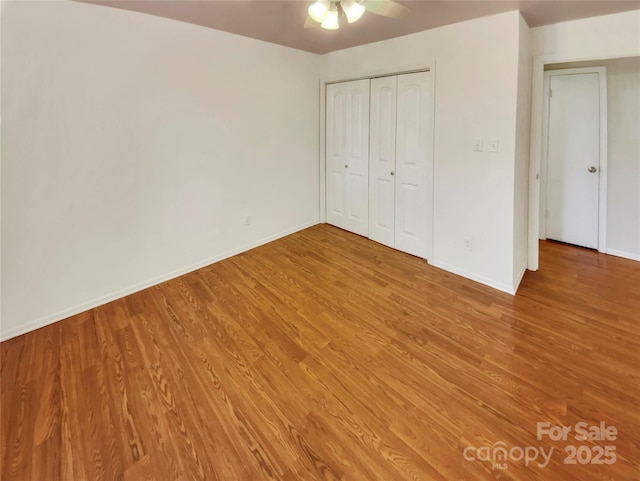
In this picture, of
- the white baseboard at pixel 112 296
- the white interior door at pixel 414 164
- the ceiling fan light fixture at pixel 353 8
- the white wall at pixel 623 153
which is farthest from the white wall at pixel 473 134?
the white baseboard at pixel 112 296

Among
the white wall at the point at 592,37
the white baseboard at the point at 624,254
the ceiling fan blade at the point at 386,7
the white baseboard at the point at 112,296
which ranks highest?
the white wall at the point at 592,37

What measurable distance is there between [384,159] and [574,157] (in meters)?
2.16

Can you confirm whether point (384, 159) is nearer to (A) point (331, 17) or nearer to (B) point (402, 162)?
(B) point (402, 162)

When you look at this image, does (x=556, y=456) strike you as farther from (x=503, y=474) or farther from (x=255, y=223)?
(x=255, y=223)

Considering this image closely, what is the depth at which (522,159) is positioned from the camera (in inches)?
114

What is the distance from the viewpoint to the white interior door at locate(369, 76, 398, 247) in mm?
3664

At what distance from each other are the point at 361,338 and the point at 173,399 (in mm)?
1189

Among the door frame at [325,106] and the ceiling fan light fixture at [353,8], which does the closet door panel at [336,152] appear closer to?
the door frame at [325,106]

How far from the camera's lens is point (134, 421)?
162cm

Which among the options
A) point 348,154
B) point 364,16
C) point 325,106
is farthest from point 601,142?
point 325,106

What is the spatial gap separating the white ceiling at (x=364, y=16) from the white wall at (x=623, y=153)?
3.03 ft

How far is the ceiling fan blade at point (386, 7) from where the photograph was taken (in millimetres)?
1985

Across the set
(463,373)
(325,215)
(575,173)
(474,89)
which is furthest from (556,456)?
(325,215)

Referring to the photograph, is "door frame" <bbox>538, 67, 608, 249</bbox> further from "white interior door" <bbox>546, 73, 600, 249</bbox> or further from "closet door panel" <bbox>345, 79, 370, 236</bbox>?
"closet door panel" <bbox>345, 79, 370, 236</bbox>
